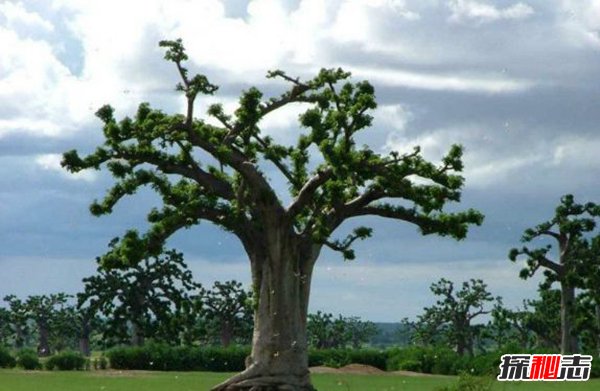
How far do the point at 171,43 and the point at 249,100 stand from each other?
3.07 meters

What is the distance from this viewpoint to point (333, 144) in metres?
34.5

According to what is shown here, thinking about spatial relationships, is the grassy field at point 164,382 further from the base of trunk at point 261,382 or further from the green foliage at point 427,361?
the green foliage at point 427,361

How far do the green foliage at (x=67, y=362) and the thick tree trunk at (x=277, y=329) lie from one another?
25.6 metres

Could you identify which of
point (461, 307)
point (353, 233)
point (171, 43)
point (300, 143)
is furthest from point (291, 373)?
point (461, 307)

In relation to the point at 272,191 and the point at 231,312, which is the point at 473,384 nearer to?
the point at 272,191

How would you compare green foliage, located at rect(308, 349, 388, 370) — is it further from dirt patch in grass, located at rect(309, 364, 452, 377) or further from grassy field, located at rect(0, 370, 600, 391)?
grassy field, located at rect(0, 370, 600, 391)

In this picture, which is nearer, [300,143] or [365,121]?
[365,121]

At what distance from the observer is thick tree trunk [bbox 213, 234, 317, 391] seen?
3625cm

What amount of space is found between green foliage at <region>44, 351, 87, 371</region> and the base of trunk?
84.0 ft

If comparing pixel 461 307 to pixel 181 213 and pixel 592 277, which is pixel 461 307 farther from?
pixel 181 213

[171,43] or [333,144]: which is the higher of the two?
[171,43]

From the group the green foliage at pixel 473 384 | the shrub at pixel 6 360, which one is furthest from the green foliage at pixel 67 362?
the green foliage at pixel 473 384

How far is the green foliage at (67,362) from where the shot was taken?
199 feet

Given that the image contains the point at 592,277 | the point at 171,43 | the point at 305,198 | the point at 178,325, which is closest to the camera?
the point at 171,43
